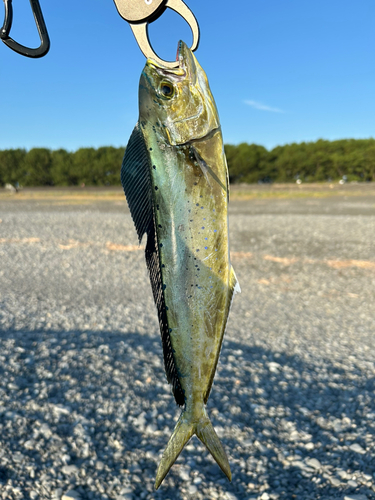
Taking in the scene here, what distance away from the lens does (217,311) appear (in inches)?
49.5

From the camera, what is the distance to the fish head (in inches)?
44.4

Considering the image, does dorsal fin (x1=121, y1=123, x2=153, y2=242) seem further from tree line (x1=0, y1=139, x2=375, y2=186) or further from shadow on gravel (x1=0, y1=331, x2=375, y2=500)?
tree line (x1=0, y1=139, x2=375, y2=186)

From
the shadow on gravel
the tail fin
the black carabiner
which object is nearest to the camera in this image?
the tail fin

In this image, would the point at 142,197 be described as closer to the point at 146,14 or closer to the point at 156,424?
the point at 146,14

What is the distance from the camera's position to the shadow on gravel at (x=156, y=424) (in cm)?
416

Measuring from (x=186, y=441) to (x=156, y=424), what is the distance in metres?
3.94

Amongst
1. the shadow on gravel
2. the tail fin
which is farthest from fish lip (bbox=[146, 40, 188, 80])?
the shadow on gravel

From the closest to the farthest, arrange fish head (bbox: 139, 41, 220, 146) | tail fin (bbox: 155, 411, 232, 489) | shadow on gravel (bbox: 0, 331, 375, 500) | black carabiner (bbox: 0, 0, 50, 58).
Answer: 1. fish head (bbox: 139, 41, 220, 146)
2. tail fin (bbox: 155, 411, 232, 489)
3. black carabiner (bbox: 0, 0, 50, 58)
4. shadow on gravel (bbox: 0, 331, 375, 500)

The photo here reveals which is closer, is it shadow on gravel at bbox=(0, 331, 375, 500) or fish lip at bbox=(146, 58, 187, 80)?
fish lip at bbox=(146, 58, 187, 80)

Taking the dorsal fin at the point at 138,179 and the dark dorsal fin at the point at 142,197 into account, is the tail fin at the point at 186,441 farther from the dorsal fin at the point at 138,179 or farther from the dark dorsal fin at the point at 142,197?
the dorsal fin at the point at 138,179

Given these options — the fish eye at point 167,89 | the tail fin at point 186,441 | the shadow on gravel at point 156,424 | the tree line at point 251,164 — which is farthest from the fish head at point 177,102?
the tree line at point 251,164

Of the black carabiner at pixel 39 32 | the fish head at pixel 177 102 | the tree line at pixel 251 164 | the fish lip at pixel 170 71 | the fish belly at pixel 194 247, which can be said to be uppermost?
the tree line at pixel 251 164

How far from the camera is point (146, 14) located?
1.34 meters

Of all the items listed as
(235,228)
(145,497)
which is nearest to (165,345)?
(145,497)
